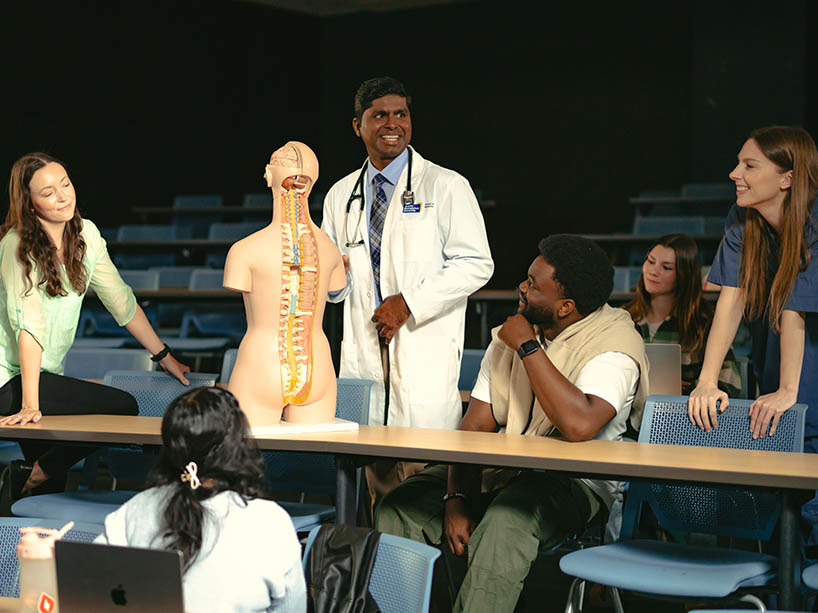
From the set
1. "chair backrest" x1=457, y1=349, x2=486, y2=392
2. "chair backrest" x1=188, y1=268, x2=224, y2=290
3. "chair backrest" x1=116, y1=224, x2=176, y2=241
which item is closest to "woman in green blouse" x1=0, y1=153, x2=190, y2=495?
"chair backrest" x1=457, y1=349, x2=486, y2=392

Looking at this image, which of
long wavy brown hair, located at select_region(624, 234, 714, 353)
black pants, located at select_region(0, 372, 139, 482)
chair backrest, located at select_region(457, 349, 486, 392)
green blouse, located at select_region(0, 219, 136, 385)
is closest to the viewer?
green blouse, located at select_region(0, 219, 136, 385)

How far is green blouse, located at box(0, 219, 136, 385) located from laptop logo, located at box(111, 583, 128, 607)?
1756mm

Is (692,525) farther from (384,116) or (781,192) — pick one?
(384,116)

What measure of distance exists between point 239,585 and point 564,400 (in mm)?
1220

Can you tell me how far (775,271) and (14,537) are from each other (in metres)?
2.06

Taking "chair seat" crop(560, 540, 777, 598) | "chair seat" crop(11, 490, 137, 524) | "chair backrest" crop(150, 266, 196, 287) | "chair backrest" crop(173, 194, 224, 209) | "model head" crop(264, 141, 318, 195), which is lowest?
"chair seat" crop(11, 490, 137, 524)

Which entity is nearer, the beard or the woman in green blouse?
Result: the beard

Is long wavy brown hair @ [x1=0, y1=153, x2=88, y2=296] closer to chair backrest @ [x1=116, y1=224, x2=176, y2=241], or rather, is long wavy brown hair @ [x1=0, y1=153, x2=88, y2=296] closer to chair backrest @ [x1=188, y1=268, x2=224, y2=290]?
chair backrest @ [x1=188, y1=268, x2=224, y2=290]

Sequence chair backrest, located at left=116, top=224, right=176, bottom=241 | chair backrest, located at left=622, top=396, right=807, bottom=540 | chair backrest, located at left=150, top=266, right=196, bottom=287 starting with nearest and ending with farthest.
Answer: chair backrest, located at left=622, top=396, right=807, bottom=540 → chair backrest, located at left=150, top=266, right=196, bottom=287 → chair backrest, located at left=116, top=224, right=176, bottom=241

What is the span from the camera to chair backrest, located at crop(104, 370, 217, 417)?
3.60 m

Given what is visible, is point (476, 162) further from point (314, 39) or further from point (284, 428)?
point (284, 428)

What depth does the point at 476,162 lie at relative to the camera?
1162 cm

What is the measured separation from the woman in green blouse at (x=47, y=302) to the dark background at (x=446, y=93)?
22.5 feet

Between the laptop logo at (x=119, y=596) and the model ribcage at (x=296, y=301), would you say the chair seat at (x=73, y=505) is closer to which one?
the model ribcage at (x=296, y=301)
